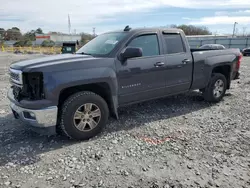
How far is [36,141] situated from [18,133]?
1.74ft

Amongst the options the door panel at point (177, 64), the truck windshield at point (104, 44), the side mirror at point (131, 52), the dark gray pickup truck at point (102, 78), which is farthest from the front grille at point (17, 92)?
the door panel at point (177, 64)

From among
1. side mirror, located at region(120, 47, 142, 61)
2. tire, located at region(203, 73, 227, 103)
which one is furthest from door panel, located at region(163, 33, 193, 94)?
side mirror, located at region(120, 47, 142, 61)

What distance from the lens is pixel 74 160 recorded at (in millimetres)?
3469

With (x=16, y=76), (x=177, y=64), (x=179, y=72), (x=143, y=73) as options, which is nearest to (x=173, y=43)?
(x=177, y=64)

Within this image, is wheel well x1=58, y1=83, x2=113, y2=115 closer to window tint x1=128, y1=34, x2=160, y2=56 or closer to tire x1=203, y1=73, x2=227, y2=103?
window tint x1=128, y1=34, x2=160, y2=56

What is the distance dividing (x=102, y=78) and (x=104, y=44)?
100 centimetres

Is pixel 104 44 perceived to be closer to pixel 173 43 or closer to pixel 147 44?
pixel 147 44

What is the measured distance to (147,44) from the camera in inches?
190

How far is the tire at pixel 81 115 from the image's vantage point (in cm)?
384

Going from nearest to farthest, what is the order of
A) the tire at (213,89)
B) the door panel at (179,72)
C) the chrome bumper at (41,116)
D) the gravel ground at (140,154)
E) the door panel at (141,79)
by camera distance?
1. the gravel ground at (140,154)
2. the chrome bumper at (41,116)
3. the door panel at (141,79)
4. the door panel at (179,72)
5. the tire at (213,89)

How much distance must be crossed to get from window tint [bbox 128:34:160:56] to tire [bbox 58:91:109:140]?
52.2 inches

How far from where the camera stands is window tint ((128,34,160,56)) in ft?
15.4

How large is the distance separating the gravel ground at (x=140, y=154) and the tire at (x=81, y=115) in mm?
178

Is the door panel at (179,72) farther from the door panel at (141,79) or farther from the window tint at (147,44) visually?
the window tint at (147,44)
